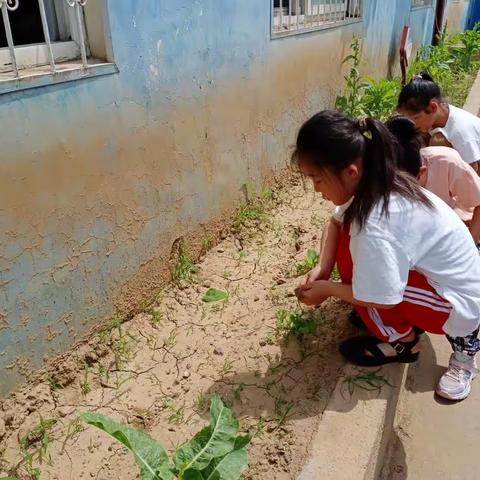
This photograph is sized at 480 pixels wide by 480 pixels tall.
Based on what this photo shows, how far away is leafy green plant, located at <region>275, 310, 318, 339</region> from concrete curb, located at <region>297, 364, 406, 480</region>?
0.92 feet

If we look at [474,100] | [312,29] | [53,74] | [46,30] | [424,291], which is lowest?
[474,100]

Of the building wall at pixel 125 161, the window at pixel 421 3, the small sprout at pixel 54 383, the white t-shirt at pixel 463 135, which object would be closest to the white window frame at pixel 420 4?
the window at pixel 421 3

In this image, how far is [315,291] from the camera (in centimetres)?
214

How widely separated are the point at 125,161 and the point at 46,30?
62 cm

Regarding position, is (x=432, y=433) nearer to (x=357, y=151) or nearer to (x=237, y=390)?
(x=237, y=390)

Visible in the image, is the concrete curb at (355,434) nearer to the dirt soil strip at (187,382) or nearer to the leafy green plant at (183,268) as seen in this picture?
the dirt soil strip at (187,382)

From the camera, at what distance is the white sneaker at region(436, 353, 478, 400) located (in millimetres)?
2199

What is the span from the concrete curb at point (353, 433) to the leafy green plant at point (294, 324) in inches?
11.1

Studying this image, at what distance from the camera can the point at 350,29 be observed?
509cm

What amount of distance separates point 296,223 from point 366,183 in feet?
5.95

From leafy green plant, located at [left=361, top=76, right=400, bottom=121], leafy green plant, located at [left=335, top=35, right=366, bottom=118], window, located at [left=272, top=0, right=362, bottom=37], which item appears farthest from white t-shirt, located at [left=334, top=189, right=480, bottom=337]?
leafy green plant, located at [left=361, top=76, right=400, bottom=121]

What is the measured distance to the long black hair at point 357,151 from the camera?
1.80 meters

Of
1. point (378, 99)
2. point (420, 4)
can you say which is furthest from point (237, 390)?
point (420, 4)

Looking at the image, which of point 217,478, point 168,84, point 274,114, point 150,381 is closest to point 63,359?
point 150,381
